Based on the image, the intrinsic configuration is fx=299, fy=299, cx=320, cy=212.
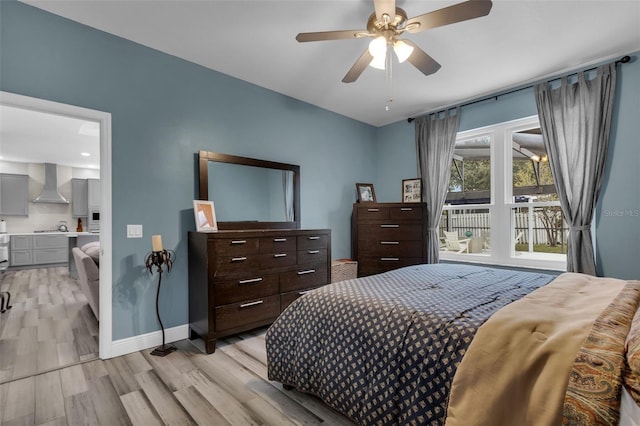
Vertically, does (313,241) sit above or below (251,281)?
above

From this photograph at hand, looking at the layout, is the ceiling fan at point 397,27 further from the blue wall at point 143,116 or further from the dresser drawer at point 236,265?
the dresser drawer at point 236,265

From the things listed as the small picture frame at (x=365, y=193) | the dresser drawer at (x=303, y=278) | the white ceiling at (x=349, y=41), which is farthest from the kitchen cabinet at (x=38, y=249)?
the small picture frame at (x=365, y=193)

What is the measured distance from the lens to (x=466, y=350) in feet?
3.69

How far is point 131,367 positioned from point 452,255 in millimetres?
3813

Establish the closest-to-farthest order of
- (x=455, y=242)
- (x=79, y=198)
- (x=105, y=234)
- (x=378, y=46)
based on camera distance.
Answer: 1. (x=378, y=46)
2. (x=105, y=234)
3. (x=455, y=242)
4. (x=79, y=198)

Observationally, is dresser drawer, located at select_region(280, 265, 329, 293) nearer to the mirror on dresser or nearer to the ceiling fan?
the mirror on dresser

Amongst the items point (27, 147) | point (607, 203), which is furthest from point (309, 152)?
point (27, 147)

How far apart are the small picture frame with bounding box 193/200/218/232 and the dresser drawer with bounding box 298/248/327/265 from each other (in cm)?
92

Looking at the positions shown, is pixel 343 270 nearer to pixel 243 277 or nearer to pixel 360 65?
pixel 243 277

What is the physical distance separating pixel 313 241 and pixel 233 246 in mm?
950

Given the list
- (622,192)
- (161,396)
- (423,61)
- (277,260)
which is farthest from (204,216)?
(622,192)

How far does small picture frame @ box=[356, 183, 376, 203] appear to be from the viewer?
4.56 meters

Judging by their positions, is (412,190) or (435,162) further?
(412,190)

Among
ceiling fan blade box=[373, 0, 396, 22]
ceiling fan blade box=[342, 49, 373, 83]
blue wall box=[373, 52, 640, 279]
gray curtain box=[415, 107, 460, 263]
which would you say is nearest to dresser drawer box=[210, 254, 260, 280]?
ceiling fan blade box=[342, 49, 373, 83]
